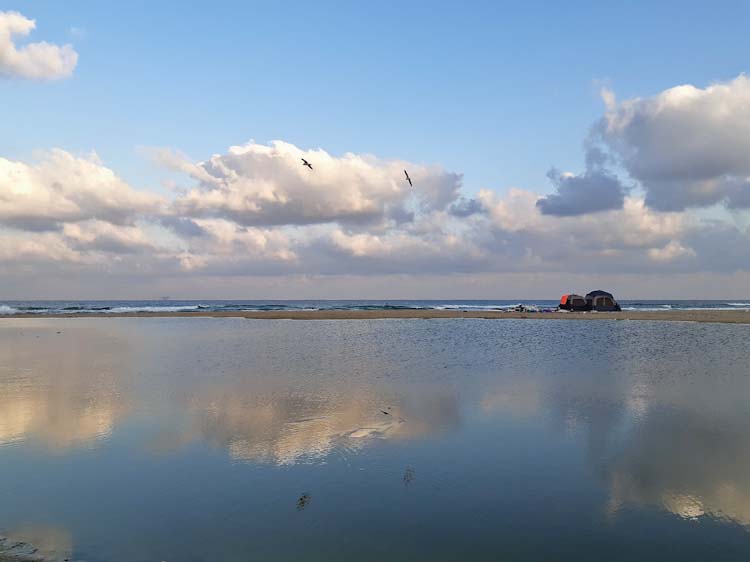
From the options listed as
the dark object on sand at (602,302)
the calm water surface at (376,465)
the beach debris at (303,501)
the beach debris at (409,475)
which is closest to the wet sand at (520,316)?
the dark object on sand at (602,302)

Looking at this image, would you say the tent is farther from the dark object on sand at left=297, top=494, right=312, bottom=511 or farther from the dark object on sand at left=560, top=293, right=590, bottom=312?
the dark object on sand at left=297, top=494, right=312, bottom=511

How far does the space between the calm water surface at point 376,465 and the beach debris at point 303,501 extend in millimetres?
55

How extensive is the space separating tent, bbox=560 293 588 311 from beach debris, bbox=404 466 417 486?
90.8 metres

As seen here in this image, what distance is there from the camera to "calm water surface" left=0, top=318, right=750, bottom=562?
8.67 metres

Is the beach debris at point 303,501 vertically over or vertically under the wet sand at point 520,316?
under

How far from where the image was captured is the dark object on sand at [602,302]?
314 ft

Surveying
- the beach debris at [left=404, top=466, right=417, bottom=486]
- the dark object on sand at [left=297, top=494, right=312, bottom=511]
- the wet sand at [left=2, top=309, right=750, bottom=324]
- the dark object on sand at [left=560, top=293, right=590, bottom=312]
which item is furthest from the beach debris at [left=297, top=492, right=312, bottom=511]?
the dark object on sand at [left=560, top=293, right=590, bottom=312]

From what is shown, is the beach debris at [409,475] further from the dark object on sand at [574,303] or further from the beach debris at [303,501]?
the dark object on sand at [574,303]

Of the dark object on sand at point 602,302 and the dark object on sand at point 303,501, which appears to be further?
the dark object on sand at point 602,302

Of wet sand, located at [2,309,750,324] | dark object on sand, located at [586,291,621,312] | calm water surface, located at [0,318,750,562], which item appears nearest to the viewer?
calm water surface, located at [0,318,750,562]

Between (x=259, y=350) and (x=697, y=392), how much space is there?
82.3ft

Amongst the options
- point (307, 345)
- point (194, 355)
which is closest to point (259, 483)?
point (194, 355)

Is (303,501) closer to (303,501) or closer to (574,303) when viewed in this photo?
(303,501)

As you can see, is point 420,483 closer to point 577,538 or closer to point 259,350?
point 577,538
